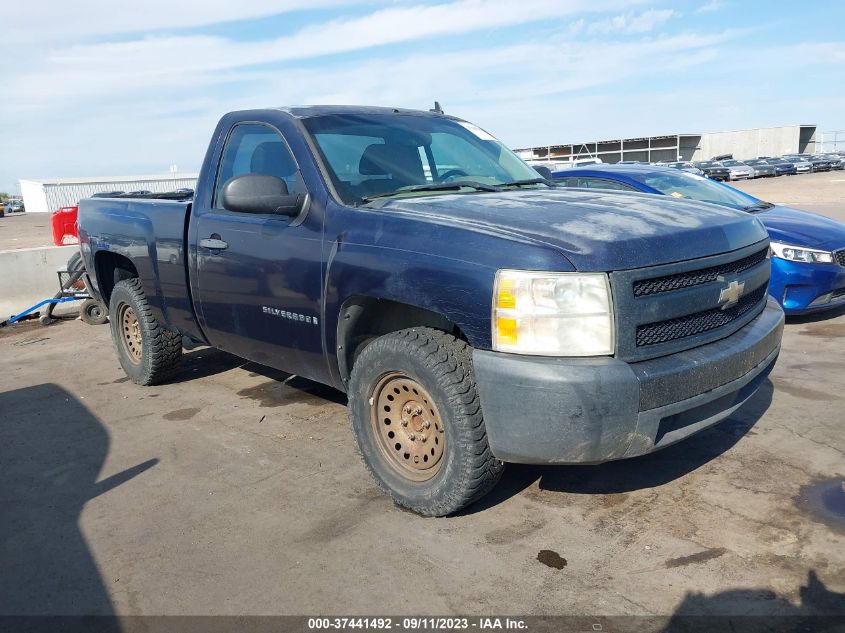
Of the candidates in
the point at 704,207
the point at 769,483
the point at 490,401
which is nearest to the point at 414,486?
the point at 490,401

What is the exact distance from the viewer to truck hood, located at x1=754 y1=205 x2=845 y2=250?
662cm

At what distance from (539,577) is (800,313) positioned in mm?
5095

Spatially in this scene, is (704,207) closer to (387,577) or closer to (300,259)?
(300,259)

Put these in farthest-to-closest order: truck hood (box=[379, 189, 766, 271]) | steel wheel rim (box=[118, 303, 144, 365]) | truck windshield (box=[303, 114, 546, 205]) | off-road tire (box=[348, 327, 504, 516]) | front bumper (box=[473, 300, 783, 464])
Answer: steel wheel rim (box=[118, 303, 144, 365]), truck windshield (box=[303, 114, 546, 205]), off-road tire (box=[348, 327, 504, 516]), truck hood (box=[379, 189, 766, 271]), front bumper (box=[473, 300, 783, 464])

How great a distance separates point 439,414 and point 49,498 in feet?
7.46

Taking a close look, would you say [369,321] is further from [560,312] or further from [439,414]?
[560,312]

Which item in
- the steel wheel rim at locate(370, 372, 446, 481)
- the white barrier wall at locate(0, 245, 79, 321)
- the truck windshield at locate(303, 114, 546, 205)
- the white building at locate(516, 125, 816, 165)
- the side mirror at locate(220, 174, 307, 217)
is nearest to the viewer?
the steel wheel rim at locate(370, 372, 446, 481)

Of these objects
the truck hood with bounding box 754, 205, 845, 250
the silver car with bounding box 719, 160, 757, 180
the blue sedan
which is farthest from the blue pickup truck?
the silver car with bounding box 719, 160, 757, 180

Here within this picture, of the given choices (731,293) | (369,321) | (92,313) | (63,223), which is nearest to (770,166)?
(63,223)

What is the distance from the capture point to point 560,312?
280 cm

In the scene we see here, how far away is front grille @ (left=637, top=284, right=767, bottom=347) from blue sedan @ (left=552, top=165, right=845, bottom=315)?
3.03 m

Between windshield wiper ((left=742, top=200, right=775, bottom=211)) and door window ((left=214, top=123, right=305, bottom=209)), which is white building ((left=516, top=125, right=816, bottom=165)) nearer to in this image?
windshield wiper ((left=742, top=200, right=775, bottom=211))

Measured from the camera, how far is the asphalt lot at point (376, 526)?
281 centimetres

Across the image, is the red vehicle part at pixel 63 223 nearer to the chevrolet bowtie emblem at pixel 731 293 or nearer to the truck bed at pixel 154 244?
the truck bed at pixel 154 244
